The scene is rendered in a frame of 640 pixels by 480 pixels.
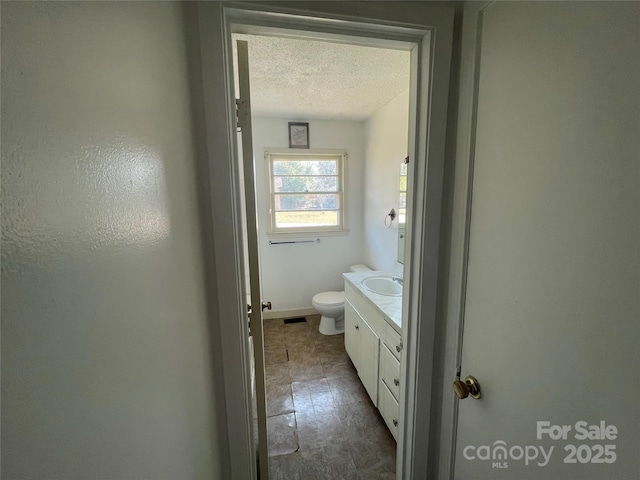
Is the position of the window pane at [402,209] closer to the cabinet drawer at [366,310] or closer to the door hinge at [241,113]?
the cabinet drawer at [366,310]

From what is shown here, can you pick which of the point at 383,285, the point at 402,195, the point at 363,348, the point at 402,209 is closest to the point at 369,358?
the point at 363,348

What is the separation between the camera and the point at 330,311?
287 centimetres

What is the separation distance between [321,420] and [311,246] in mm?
1916

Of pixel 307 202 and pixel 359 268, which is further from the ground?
pixel 307 202

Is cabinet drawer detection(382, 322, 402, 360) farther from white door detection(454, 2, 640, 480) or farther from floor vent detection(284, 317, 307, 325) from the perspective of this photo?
floor vent detection(284, 317, 307, 325)

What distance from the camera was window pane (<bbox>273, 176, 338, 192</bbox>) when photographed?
322 centimetres

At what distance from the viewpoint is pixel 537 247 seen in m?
0.68

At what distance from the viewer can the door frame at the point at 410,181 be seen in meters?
0.83

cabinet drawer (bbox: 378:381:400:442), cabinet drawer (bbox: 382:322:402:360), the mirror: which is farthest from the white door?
the mirror

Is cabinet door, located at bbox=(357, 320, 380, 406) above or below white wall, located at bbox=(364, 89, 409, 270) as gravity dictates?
below

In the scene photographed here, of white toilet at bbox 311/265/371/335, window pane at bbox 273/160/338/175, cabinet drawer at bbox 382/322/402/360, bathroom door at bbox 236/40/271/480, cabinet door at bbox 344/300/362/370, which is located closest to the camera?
bathroom door at bbox 236/40/271/480

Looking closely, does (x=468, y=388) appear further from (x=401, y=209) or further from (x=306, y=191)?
(x=306, y=191)

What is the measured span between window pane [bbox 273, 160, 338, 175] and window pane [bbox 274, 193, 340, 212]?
27 cm

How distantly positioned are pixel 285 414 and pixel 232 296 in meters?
1.45
